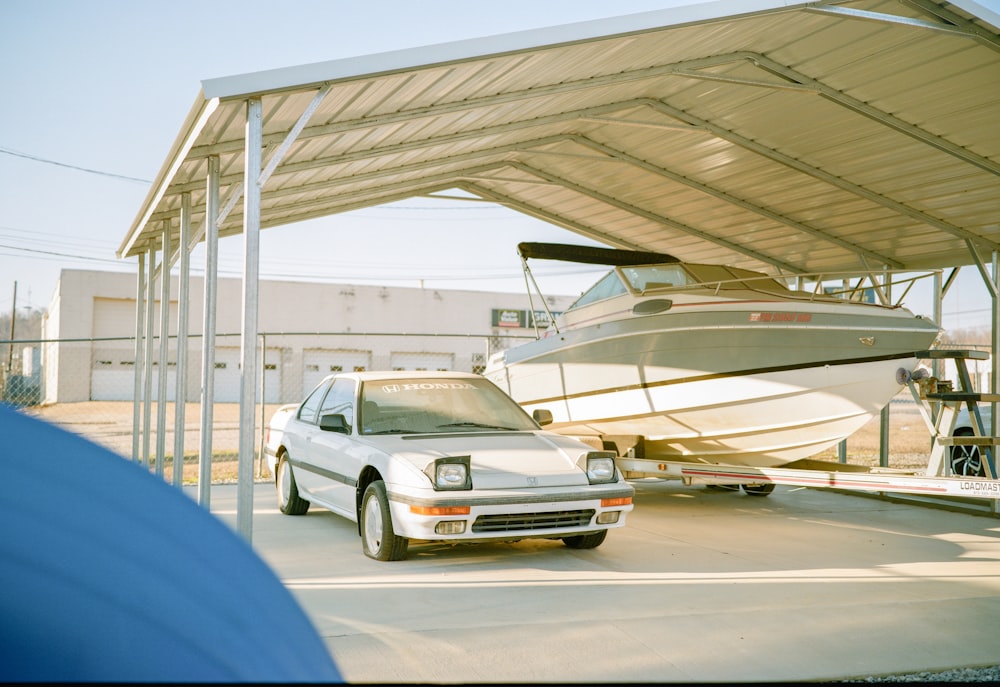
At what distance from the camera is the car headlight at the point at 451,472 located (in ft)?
20.3

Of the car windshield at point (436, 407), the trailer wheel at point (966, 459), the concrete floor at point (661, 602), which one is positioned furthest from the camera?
the trailer wheel at point (966, 459)

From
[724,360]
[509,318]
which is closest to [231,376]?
[509,318]

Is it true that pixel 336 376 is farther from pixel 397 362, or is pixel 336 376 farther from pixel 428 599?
pixel 397 362

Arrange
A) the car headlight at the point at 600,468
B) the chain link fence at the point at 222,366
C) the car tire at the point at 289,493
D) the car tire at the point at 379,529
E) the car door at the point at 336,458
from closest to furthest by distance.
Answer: the car tire at the point at 379,529
the car headlight at the point at 600,468
the car door at the point at 336,458
the car tire at the point at 289,493
the chain link fence at the point at 222,366

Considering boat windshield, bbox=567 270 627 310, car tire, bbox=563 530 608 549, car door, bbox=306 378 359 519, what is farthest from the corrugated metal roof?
car tire, bbox=563 530 608 549

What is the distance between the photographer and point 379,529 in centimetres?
665

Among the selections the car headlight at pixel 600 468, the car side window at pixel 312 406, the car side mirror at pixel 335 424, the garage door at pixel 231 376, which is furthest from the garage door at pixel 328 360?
the car headlight at pixel 600 468

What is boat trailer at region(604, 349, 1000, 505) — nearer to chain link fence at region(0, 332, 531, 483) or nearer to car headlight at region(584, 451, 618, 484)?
car headlight at region(584, 451, 618, 484)

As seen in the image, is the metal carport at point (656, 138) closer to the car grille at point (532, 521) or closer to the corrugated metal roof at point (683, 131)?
the corrugated metal roof at point (683, 131)

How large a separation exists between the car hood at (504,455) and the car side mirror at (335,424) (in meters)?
0.57

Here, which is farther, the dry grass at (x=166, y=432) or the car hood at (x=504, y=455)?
the dry grass at (x=166, y=432)

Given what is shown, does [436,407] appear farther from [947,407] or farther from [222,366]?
[222,366]

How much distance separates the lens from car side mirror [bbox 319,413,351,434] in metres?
7.44

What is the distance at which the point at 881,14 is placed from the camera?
278 inches
